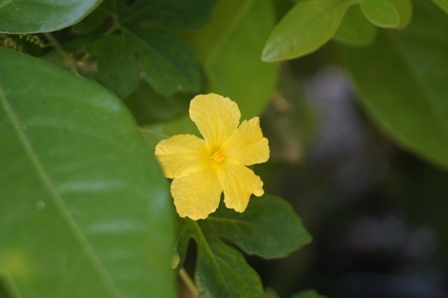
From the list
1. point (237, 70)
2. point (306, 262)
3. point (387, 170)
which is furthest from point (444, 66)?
point (306, 262)

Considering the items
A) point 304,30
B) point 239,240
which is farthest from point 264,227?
point 304,30

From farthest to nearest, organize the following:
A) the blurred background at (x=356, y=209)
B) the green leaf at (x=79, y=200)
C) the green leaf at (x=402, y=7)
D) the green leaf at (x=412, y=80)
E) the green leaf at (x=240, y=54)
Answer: the blurred background at (x=356, y=209) → the green leaf at (x=412, y=80) → the green leaf at (x=240, y=54) → the green leaf at (x=402, y=7) → the green leaf at (x=79, y=200)

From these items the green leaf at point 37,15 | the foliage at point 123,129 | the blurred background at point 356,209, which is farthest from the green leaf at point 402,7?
the blurred background at point 356,209

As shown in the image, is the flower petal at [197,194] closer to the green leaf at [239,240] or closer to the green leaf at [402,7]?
the green leaf at [239,240]

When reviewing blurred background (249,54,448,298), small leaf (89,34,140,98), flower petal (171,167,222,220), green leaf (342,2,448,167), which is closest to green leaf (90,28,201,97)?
small leaf (89,34,140,98)

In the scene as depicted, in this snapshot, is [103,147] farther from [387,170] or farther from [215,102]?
[387,170]
